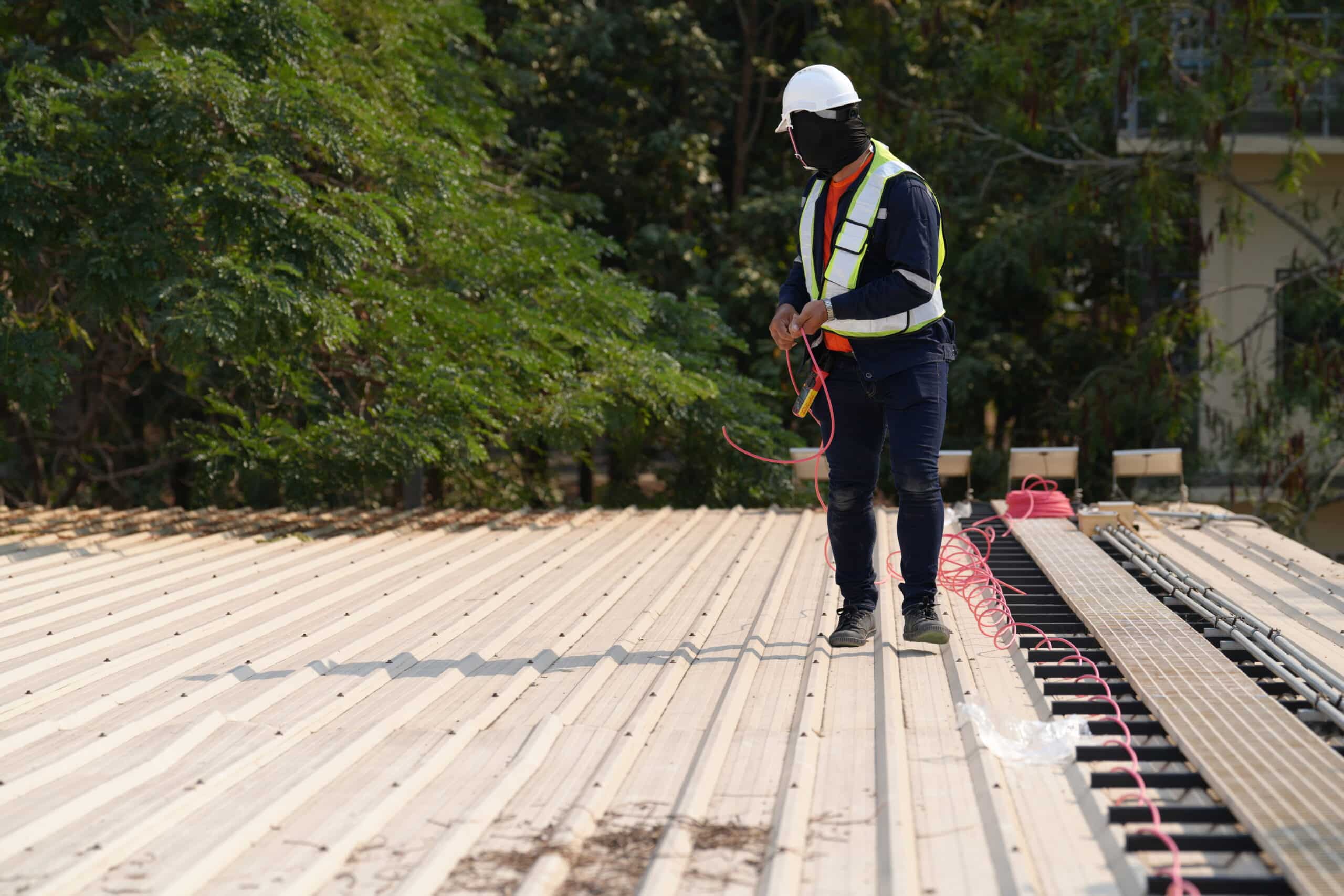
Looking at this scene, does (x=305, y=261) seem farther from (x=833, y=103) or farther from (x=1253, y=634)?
(x=1253, y=634)

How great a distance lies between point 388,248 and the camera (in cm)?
848

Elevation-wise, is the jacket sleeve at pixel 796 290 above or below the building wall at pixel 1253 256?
below

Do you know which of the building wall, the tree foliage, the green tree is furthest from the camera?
the building wall

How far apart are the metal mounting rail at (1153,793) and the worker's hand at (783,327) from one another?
1.13m

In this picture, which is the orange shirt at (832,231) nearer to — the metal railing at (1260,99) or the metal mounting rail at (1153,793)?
the metal mounting rail at (1153,793)

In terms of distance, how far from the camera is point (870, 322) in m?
3.88

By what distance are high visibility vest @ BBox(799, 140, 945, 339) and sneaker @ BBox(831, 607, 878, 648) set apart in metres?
0.85

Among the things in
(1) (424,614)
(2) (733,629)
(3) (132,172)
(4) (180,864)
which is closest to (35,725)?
(4) (180,864)

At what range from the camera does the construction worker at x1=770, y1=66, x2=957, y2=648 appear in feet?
12.6

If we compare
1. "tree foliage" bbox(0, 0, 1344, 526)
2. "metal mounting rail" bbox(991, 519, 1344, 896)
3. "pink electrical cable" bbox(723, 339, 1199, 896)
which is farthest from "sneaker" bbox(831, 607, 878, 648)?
"tree foliage" bbox(0, 0, 1344, 526)

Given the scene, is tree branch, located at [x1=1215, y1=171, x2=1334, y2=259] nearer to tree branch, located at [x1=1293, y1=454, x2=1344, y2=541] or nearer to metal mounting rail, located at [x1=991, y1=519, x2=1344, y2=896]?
tree branch, located at [x1=1293, y1=454, x2=1344, y2=541]

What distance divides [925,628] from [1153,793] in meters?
1.27

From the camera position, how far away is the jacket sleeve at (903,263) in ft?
12.5

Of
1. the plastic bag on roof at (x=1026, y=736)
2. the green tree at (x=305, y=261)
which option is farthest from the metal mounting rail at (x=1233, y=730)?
the green tree at (x=305, y=261)
